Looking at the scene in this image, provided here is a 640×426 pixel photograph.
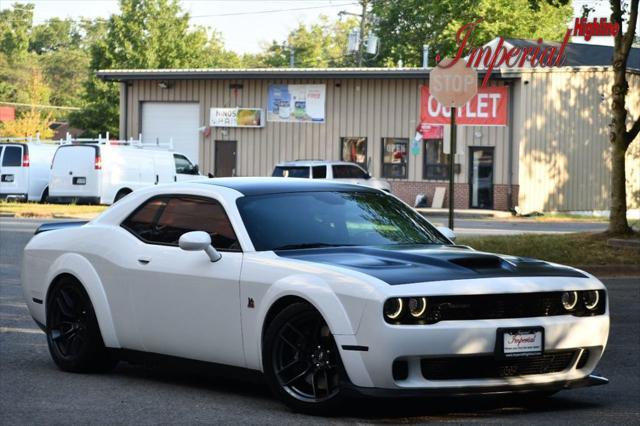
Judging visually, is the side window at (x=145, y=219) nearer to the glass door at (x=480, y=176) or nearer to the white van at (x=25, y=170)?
the white van at (x=25, y=170)

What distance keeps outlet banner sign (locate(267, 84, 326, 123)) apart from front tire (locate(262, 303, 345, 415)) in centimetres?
4276

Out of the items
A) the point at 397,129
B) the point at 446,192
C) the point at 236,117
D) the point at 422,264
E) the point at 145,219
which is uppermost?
the point at 236,117

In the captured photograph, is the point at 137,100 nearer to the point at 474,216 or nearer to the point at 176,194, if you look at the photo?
the point at 474,216

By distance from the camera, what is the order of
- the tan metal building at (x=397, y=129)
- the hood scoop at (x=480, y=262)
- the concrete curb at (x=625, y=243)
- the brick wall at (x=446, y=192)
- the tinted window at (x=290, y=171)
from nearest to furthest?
the hood scoop at (x=480, y=262) → the concrete curb at (x=625, y=243) → the tinted window at (x=290, y=171) → the brick wall at (x=446, y=192) → the tan metal building at (x=397, y=129)

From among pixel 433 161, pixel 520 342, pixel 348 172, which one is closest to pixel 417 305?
pixel 520 342

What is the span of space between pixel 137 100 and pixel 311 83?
8.41 meters

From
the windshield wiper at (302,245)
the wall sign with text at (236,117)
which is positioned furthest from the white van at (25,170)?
the windshield wiper at (302,245)


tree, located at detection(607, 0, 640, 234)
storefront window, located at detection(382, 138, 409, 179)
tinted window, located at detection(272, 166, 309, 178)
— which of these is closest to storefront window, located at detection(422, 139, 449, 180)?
storefront window, located at detection(382, 138, 409, 179)

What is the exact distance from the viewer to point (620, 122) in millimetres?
21141

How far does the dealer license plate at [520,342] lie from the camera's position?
22.8 feet

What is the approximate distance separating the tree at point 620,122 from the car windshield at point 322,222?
509 inches

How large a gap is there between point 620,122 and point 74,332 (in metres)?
14.0

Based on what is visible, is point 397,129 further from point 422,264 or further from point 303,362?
point 303,362

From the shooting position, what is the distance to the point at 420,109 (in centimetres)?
4784
